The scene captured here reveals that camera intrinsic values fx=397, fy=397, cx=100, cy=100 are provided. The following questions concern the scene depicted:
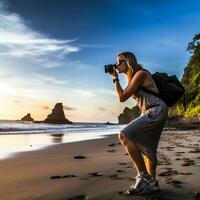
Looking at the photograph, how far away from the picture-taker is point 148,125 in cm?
556

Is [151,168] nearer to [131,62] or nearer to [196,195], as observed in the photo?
[196,195]

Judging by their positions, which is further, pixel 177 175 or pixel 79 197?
pixel 177 175

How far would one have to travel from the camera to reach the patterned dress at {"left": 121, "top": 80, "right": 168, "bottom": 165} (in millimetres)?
5543

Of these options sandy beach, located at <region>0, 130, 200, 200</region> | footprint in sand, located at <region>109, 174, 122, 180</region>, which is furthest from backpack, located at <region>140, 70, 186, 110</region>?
footprint in sand, located at <region>109, 174, 122, 180</region>

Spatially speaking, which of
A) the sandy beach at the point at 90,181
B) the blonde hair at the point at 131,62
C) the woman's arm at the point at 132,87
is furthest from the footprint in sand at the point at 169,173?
the blonde hair at the point at 131,62

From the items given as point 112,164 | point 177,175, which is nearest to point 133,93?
point 177,175

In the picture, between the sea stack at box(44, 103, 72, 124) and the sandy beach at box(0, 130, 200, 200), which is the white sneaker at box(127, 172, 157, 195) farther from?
the sea stack at box(44, 103, 72, 124)

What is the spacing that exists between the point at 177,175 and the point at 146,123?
1485 mm

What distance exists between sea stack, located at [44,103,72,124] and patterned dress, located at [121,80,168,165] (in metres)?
145

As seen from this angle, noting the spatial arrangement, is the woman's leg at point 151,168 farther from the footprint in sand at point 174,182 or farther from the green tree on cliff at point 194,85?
the green tree on cliff at point 194,85

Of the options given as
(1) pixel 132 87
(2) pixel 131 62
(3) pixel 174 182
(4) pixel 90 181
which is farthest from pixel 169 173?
(2) pixel 131 62

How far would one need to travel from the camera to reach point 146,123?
5.56m

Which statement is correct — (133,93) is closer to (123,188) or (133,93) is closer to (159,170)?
(123,188)

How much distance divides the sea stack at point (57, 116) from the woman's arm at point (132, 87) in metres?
145
